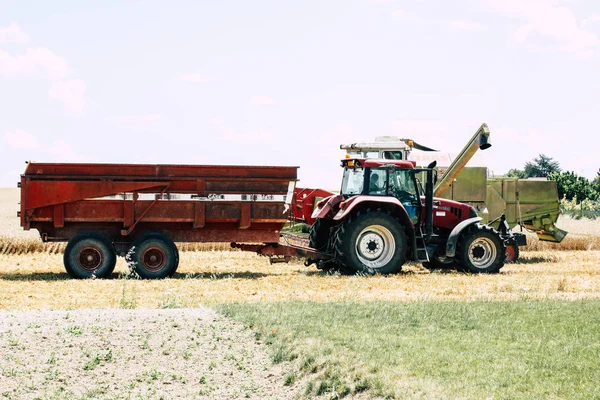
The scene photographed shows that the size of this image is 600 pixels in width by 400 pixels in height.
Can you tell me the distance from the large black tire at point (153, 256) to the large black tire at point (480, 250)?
241 inches

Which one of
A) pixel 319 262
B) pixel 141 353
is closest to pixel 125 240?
pixel 319 262

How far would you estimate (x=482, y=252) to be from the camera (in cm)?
1903

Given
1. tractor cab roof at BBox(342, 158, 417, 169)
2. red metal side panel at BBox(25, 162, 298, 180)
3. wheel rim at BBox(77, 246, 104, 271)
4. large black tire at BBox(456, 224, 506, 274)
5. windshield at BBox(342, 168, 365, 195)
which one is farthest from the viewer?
large black tire at BBox(456, 224, 506, 274)

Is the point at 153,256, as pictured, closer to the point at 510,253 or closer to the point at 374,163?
the point at 374,163

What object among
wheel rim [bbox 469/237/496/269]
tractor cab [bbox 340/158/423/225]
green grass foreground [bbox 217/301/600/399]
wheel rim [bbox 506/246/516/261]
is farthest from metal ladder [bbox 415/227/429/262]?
green grass foreground [bbox 217/301/600/399]

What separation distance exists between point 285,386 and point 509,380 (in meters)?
2.22

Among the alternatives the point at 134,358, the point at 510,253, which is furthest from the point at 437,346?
the point at 510,253

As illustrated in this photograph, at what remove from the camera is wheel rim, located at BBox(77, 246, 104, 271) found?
690 inches

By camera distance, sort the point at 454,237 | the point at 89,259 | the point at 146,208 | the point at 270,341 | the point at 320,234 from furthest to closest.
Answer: the point at 320,234
the point at 454,237
the point at 146,208
the point at 89,259
the point at 270,341

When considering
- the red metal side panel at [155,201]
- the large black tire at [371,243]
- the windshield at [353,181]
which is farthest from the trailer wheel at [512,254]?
the red metal side panel at [155,201]

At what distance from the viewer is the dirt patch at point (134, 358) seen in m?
8.77

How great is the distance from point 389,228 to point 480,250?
7.88 ft

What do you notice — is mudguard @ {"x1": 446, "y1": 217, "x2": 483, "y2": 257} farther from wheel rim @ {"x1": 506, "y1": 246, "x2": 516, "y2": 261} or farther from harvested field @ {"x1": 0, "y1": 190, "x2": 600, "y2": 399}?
wheel rim @ {"x1": 506, "y1": 246, "x2": 516, "y2": 261}

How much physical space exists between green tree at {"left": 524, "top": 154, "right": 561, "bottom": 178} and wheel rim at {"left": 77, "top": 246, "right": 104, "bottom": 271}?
72908 mm
